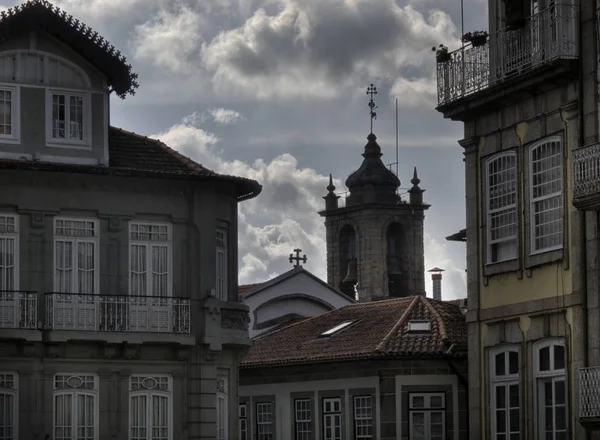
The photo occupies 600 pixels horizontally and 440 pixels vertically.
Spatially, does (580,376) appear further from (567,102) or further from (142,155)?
(142,155)

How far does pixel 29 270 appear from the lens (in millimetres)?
38469

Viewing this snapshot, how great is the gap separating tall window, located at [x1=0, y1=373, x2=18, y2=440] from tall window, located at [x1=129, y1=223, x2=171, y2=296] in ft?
10.8

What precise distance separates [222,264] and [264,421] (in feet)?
32.2

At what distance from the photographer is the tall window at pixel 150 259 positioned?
39.5 meters

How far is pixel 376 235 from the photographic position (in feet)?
330

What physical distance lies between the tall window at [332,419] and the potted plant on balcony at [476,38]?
13485mm

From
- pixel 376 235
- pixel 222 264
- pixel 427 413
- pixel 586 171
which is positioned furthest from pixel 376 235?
pixel 586 171

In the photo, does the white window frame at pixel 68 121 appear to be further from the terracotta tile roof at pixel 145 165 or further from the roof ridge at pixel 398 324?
the roof ridge at pixel 398 324

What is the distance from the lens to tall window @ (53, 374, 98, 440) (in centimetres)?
3822

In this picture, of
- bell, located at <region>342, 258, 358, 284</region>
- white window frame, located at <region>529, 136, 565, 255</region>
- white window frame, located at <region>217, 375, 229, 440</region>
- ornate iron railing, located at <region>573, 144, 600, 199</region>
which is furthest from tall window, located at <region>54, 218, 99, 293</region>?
bell, located at <region>342, 258, 358, 284</region>

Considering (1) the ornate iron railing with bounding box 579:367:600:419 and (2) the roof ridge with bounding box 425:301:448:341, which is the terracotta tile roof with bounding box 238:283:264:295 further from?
(1) the ornate iron railing with bounding box 579:367:600:419

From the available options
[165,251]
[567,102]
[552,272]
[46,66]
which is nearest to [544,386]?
[552,272]

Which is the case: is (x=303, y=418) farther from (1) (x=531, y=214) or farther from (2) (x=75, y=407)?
(1) (x=531, y=214)

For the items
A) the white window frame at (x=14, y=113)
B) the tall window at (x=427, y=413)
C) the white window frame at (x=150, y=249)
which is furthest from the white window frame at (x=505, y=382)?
the white window frame at (x=14, y=113)
